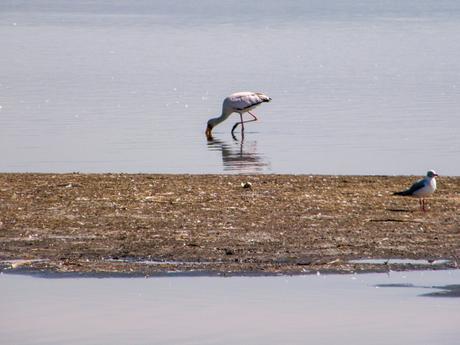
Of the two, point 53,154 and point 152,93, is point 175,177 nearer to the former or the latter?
point 53,154

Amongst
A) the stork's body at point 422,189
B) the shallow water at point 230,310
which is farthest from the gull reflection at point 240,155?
A: the shallow water at point 230,310

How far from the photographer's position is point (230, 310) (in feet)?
39.8

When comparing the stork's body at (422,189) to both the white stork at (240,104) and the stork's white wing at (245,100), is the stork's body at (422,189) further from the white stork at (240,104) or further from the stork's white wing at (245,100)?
the stork's white wing at (245,100)

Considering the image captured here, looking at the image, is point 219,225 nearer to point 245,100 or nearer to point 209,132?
point 209,132

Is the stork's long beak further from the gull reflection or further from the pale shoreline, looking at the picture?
the pale shoreline

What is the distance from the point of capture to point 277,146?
26.2m

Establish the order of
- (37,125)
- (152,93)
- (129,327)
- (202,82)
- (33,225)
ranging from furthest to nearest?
1. (202,82)
2. (152,93)
3. (37,125)
4. (33,225)
5. (129,327)

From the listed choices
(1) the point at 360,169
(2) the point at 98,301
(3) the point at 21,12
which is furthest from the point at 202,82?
(3) the point at 21,12

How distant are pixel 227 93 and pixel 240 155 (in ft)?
42.7

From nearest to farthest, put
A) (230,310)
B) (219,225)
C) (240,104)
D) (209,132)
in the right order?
(230,310) → (219,225) → (209,132) → (240,104)

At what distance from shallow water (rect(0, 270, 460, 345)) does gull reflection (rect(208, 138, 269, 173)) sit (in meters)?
9.70

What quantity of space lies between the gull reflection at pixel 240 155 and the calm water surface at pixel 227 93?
51 millimetres

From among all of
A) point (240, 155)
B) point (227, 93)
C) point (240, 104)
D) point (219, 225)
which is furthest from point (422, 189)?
point (227, 93)

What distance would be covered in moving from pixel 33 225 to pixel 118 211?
1.12 m
